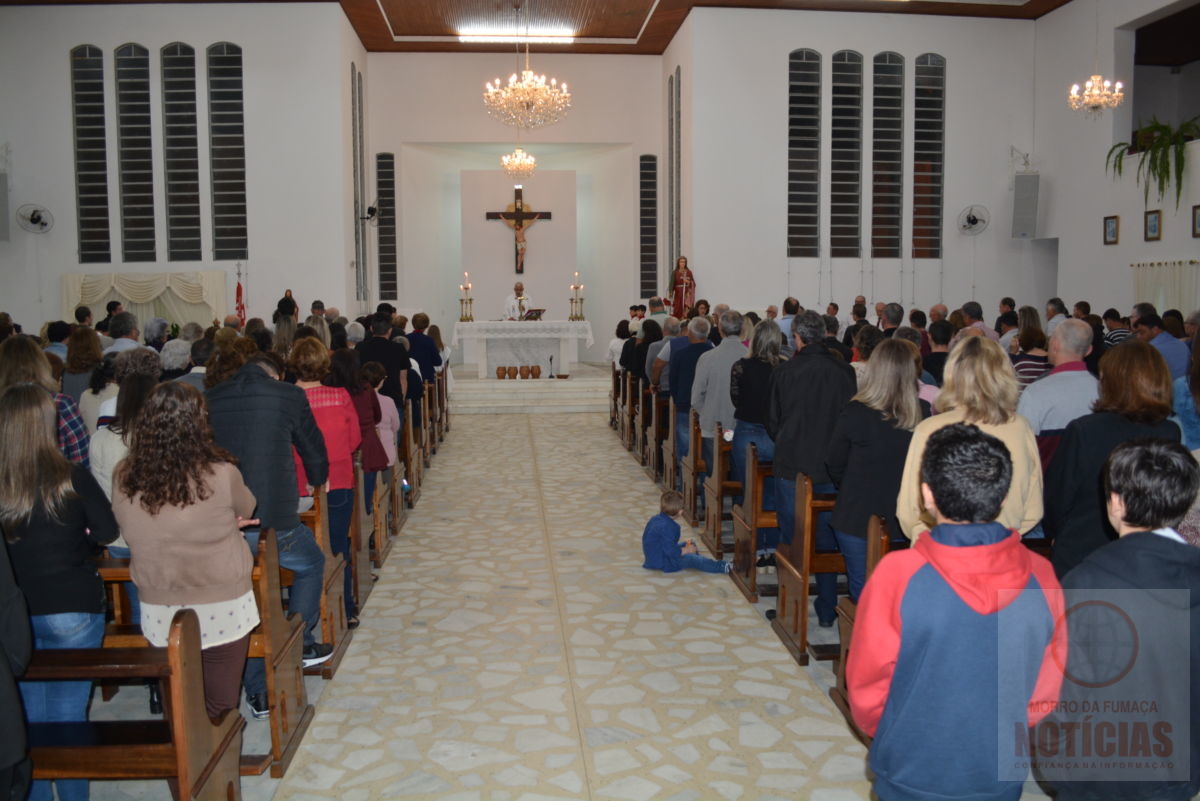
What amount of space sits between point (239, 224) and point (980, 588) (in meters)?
15.9

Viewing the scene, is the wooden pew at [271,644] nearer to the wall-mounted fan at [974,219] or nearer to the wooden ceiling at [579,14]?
the wooden ceiling at [579,14]

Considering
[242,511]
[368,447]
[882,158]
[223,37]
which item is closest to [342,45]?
[223,37]

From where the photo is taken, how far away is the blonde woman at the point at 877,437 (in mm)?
4312

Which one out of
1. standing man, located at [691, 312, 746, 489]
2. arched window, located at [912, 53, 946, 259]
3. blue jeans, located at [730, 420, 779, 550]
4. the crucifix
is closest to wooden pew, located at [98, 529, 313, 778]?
blue jeans, located at [730, 420, 779, 550]

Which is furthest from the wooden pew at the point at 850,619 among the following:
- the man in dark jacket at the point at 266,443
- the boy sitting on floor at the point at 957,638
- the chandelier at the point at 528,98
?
the chandelier at the point at 528,98

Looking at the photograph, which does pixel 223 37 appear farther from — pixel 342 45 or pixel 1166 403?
pixel 1166 403

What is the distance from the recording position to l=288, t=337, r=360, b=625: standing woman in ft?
16.6

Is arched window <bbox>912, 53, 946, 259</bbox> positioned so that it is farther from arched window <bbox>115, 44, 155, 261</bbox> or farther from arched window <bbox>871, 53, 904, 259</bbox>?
arched window <bbox>115, 44, 155, 261</bbox>

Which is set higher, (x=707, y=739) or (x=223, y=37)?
(x=223, y=37)

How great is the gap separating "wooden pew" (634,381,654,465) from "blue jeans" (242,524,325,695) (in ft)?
18.4

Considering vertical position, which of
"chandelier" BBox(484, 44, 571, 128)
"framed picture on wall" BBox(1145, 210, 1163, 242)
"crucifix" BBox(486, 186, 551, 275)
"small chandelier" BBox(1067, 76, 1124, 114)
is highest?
"chandelier" BBox(484, 44, 571, 128)

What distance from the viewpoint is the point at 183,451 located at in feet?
10.9

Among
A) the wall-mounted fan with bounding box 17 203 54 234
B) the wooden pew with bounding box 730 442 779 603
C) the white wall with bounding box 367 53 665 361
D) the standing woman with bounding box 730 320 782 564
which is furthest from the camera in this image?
the white wall with bounding box 367 53 665 361

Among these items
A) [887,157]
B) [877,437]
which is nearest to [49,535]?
[877,437]
